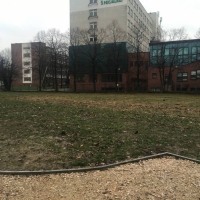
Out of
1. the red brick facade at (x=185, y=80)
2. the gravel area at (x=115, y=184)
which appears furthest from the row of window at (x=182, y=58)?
the gravel area at (x=115, y=184)

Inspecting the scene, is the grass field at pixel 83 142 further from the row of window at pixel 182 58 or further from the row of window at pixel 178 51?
the row of window at pixel 178 51

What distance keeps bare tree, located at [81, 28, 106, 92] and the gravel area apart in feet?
140

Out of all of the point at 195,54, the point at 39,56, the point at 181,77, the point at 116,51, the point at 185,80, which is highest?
the point at 116,51

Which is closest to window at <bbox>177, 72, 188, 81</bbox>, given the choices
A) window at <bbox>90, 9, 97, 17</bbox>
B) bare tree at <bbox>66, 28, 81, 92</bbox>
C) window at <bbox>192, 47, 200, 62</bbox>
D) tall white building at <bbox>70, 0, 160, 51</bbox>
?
window at <bbox>192, 47, 200, 62</bbox>

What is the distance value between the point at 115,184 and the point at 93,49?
151ft

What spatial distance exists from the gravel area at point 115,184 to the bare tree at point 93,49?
140 feet

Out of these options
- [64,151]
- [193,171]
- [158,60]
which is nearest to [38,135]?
[64,151]

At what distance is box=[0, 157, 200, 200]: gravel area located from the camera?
3.76 meters

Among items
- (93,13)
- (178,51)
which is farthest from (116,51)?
(93,13)

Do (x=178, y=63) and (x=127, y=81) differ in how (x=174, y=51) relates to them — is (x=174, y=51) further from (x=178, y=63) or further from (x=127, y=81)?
(x=127, y=81)

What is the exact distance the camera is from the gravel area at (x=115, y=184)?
3.76 metres

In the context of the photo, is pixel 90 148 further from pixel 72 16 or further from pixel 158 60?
pixel 72 16

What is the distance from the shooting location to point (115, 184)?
4.14 m

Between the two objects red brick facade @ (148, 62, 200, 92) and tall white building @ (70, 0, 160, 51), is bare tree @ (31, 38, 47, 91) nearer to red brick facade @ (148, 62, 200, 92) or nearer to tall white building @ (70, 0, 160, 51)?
tall white building @ (70, 0, 160, 51)
